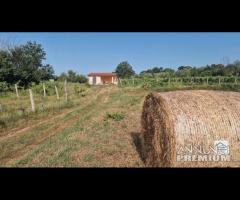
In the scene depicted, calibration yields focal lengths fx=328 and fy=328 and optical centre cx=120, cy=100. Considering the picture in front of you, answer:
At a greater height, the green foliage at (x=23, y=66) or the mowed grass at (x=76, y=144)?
the green foliage at (x=23, y=66)

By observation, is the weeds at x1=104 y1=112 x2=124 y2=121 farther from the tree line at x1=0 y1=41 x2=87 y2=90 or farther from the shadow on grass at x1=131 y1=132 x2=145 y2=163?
the tree line at x1=0 y1=41 x2=87 y2=90

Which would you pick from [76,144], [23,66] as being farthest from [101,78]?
[76,144]

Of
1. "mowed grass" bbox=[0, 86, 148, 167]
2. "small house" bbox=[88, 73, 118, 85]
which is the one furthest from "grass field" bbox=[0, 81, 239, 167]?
"small house" bbox=[88, 73, 118, 85]

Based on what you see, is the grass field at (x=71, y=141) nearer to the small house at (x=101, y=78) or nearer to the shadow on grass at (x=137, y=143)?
the shadow on grass at (x=137, y=143)

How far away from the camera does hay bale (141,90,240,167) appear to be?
19.1 ft

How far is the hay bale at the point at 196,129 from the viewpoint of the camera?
5.83 m

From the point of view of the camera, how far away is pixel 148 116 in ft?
25.9

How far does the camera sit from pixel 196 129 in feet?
19.4

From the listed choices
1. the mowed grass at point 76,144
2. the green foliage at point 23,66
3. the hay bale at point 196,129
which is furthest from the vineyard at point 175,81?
the hay bale at point 196,129

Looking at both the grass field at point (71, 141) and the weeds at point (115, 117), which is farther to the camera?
the weeds at point (115, 117)

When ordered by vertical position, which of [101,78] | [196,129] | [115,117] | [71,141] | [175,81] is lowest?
[71,141]

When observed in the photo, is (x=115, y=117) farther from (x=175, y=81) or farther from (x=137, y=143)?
(x=175, y=81)

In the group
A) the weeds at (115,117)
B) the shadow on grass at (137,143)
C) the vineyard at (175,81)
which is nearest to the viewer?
the shadow on grass at (137,143)
